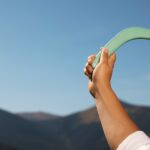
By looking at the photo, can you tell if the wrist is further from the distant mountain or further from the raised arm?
the distant mountain

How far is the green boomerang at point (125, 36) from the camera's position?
1.07m

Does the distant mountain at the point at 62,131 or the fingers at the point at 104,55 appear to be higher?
the fingers at the point at 104,55

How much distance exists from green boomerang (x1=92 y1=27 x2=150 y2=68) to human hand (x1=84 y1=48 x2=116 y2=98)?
0.06 ft

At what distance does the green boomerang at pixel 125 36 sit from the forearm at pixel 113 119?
98 mm

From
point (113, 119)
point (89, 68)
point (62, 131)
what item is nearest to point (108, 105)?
point (113, 119)

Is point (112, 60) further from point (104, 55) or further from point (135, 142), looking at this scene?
point (135, 142)

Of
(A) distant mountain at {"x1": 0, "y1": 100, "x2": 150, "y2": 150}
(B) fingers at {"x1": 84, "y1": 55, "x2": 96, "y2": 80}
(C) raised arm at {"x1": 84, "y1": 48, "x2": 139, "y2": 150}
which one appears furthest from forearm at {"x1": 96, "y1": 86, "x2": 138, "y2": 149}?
(A) distant mountain at {"x1": 0, "y1": 100, "x2": 150, "y2": 150}

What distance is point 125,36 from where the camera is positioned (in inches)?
43.1

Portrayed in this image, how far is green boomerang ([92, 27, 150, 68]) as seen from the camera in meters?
1.07

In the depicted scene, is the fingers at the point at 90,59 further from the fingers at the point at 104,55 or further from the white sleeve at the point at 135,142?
the white sleeve at the point at 135,142

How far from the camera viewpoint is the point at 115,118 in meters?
1.00

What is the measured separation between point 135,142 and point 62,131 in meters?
54.5

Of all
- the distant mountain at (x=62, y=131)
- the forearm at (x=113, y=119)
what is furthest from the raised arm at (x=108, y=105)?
the distant mountain at (x=62, y=131)

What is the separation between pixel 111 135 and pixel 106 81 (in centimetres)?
13
